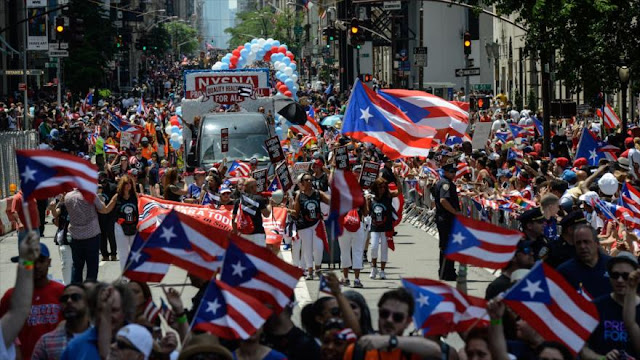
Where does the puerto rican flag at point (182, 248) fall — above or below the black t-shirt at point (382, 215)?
above

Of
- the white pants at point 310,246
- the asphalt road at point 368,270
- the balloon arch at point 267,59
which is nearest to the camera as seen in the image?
the asphalt road at point 368,270

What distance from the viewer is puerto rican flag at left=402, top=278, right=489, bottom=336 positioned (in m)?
8.10

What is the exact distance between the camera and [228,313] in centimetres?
796

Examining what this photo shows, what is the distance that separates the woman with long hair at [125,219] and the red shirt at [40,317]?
347 inches

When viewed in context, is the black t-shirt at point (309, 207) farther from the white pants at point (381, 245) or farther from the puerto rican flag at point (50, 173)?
the puerto rican flag at point (50, 173)

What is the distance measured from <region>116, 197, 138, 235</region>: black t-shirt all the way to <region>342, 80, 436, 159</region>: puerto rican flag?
Answer: 3.30m

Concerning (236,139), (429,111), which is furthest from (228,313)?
(236,139)

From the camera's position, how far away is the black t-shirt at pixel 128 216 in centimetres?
1802

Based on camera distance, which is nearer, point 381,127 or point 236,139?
point 381,127

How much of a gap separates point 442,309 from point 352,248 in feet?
33.6

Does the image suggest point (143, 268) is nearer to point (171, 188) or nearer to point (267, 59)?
point (171, 188)

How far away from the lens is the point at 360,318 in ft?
27.3

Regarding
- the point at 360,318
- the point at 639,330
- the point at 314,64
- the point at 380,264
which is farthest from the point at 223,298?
the point at 314,64

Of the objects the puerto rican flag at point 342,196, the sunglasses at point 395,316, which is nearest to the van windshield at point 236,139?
the puerto rican flag at point 342,196
